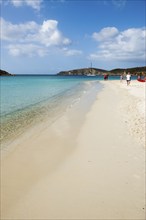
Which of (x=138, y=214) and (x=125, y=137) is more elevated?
(x=125, y=137)

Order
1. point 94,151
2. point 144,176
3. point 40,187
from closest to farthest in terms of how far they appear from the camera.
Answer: point 40,187, point 144,176, point 94,151

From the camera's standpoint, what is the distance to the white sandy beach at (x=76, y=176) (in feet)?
15.2

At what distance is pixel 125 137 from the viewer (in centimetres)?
903

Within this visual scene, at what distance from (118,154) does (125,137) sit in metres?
1.77

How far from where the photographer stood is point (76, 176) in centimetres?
599

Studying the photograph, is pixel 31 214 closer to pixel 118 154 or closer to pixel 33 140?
pixel 118 154

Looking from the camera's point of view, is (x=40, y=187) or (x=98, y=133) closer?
(x=40, y=187)

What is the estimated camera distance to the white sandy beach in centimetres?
464

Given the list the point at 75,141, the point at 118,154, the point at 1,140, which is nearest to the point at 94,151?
the point at 118,154

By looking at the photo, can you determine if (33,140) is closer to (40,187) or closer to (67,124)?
(67,124)

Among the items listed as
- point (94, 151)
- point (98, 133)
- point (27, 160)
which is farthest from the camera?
point (98, 133)

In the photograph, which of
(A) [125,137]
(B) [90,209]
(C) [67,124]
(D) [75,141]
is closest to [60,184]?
(B) [90,209]

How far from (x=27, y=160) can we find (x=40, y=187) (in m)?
1.78

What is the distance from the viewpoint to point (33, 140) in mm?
9273
